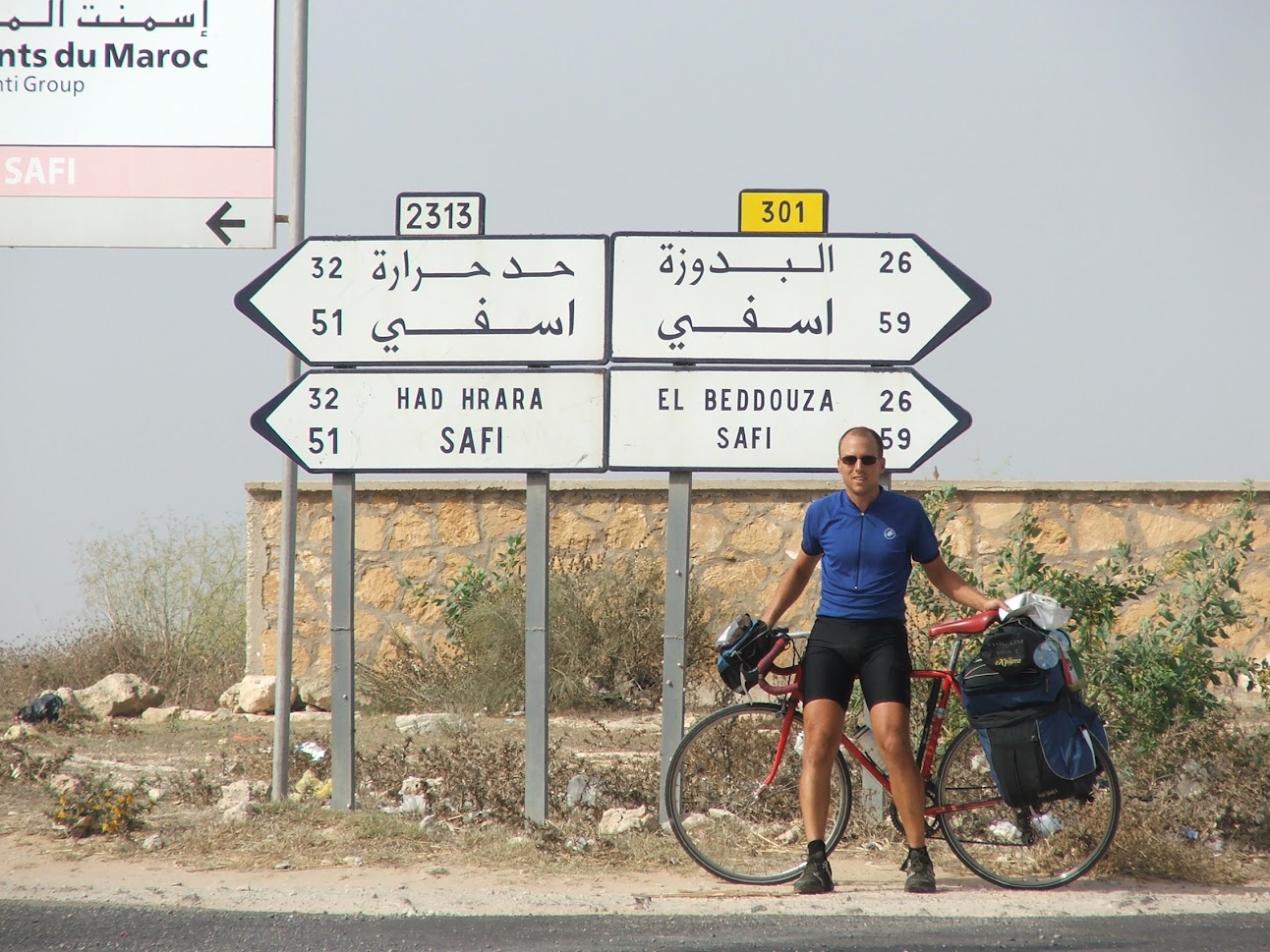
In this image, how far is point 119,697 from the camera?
10867mm

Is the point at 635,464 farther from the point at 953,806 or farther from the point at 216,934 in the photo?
the point at 216,934

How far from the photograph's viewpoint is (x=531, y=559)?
22.4 ft

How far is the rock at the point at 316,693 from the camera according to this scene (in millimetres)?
10945

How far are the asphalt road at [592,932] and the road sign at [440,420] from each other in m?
2.47

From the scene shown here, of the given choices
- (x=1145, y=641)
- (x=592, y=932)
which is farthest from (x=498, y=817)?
(x=1145, y=641)

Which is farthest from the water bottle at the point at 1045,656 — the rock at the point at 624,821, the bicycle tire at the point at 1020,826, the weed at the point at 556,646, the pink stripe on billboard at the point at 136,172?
the weed at the point at 556,646

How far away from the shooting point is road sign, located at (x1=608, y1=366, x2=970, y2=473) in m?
6.55

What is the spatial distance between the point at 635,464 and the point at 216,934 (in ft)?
9.72

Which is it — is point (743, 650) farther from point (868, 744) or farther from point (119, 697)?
point (119, 697)

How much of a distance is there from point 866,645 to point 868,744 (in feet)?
2.08

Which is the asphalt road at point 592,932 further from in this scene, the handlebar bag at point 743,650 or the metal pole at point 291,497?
the metal pole at point 291,497

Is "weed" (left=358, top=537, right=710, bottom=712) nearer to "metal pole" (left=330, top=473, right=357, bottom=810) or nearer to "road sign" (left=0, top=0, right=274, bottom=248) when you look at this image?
"metal pole" (left=330, top=473, right=357, bottom=810)

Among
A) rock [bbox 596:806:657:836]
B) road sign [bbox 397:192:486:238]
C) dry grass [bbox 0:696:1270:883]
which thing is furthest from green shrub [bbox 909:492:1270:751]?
road sign [bbox 397:192:486:238]

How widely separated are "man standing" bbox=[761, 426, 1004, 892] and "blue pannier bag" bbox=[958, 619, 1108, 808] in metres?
0.22
